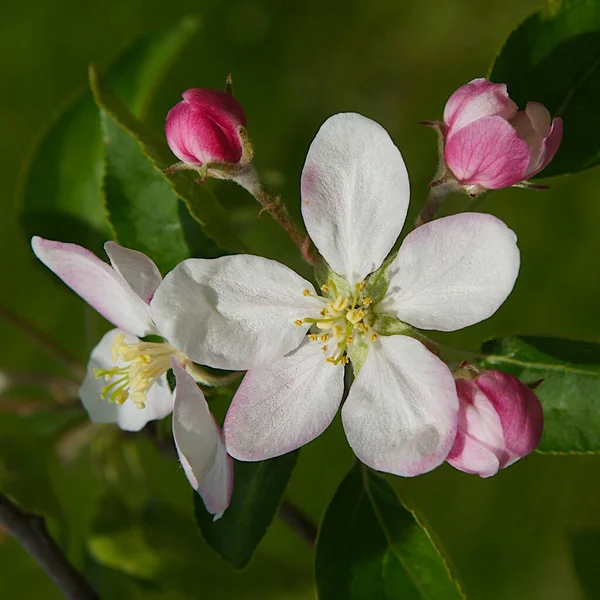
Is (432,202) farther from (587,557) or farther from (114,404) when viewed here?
Answer: (587,557)

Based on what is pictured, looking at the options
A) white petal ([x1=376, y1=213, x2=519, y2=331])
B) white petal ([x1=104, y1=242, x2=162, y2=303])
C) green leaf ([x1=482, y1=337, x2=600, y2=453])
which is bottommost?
green leaf ([x1=482, y1=337, x2=600, y2=453])

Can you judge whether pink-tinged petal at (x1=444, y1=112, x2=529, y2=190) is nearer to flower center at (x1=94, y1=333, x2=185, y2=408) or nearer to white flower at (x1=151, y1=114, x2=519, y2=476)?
white flower at (x1=151, y1=114, x2=519, y2=476)

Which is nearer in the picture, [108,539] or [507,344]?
[507,344]

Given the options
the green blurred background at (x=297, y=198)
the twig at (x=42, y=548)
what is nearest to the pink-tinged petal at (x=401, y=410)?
the twig at (x=42, y=548)

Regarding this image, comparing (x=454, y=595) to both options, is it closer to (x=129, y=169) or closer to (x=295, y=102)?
(x=129, y=169)

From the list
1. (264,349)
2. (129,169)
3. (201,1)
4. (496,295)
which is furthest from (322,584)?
(201,1)

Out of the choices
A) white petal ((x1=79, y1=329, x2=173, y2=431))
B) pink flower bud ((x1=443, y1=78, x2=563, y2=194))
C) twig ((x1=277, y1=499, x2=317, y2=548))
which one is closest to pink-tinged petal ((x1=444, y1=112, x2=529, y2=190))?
pink flower bud ((x1=443, y1=78, x2=563, y2=194))
